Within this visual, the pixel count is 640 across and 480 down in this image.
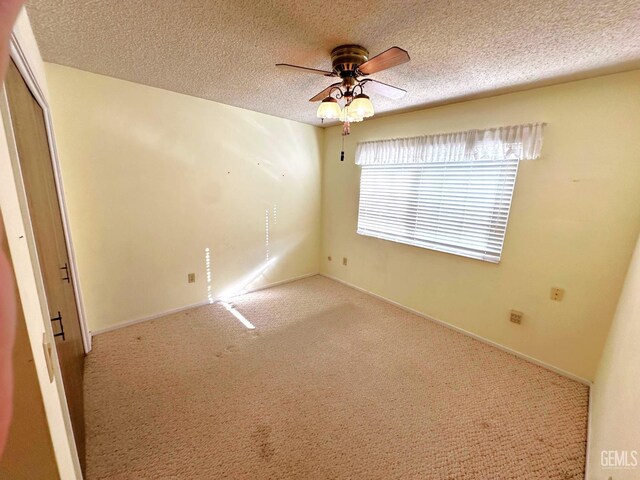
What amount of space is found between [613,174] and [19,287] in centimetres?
291

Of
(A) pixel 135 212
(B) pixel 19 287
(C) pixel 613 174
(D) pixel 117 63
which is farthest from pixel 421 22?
(A) pixel 135 212

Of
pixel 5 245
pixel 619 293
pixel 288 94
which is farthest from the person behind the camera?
pixel 288 94

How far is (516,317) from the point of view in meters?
2.30

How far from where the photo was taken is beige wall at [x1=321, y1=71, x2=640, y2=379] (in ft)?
5.86

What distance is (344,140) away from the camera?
354 centimetres

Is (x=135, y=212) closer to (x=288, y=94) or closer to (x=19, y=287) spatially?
(x=288, y=94)

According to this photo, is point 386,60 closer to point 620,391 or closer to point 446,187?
point 446,187

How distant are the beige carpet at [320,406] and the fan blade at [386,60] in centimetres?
205

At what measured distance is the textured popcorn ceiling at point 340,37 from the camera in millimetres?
1249

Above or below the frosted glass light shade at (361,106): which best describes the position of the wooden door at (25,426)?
below

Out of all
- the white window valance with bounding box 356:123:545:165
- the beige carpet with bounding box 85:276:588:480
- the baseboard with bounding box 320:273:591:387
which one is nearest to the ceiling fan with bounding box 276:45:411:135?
the white window valance with bounding box 356:123:545:165

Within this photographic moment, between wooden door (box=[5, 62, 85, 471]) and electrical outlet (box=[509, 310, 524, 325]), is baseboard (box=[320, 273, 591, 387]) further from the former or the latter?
wooden door (box=[5, 62, 85, 471])

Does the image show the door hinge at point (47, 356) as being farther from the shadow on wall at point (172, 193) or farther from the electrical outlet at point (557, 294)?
the electrical outlet at point (557, 294)

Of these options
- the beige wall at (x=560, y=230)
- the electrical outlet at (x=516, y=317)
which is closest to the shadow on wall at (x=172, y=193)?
the beige wall at (x=560, y=230)
